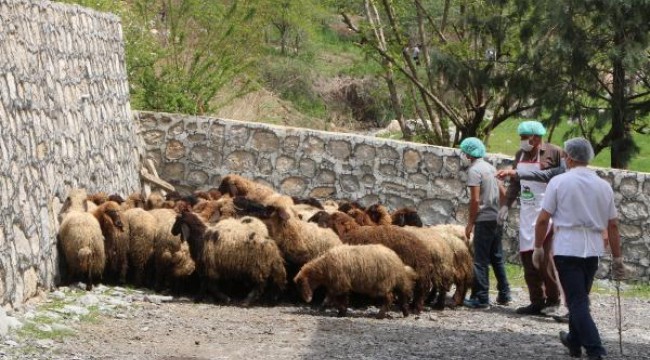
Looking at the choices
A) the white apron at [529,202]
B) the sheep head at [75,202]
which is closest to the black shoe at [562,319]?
the white apron at [529,202]

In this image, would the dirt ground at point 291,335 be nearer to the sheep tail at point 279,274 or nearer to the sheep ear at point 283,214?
the sheep tail at point 279,274

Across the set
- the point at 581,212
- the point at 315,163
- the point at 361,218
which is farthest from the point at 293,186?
the point at 581,212

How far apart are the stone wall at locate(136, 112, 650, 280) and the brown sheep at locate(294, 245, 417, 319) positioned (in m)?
5.20

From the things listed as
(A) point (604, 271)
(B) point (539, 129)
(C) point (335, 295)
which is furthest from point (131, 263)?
(A) point (604, 271)

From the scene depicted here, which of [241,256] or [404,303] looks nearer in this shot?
[404,303]

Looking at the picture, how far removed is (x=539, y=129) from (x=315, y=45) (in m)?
28.7

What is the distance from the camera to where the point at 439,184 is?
673 inches

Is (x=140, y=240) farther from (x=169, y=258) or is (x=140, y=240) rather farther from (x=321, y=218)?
(x=321, y=218)

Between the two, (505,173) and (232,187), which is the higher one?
(505,173)

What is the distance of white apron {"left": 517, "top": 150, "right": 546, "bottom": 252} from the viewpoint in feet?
40.6

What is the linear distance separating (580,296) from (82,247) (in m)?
5.06

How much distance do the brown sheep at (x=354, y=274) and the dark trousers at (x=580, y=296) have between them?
2473 mm

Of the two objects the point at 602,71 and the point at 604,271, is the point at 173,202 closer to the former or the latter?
the point at 604,271

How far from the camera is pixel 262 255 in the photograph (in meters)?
12.2
